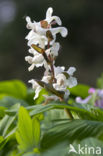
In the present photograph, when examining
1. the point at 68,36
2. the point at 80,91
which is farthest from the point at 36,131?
the point at 68,36

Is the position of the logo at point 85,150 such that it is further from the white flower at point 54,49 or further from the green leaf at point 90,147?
the white flower at point 54,49

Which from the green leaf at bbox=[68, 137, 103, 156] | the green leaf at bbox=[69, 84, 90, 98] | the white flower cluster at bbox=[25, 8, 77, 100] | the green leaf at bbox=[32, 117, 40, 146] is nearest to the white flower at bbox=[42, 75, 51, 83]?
the white flower cluster at bbox=[25, 8, 77, 100]

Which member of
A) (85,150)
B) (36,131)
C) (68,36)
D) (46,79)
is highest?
(68,36)

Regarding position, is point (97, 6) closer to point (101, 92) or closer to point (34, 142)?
point (101, 92)

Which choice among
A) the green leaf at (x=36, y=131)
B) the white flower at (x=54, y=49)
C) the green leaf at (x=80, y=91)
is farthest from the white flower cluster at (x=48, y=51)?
the green leaf at (x=80, y=91)

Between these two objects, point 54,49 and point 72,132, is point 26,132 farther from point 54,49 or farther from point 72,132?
point 54,49

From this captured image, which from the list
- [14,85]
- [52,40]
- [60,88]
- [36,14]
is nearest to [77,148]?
[60,88]
